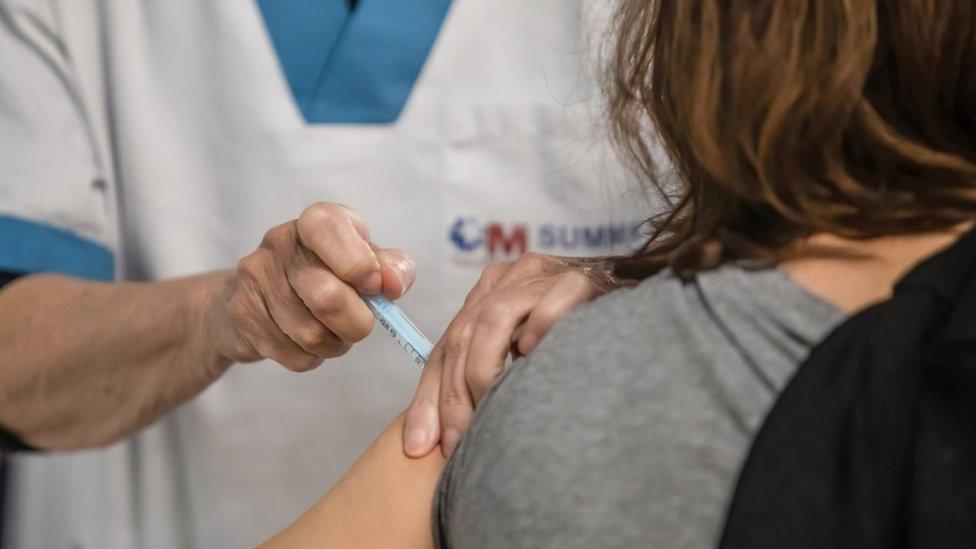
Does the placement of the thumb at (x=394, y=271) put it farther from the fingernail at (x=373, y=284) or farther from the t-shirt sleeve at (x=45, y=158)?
the t-shirt sleeve at (x=45, y=158)

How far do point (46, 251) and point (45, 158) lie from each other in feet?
0.24

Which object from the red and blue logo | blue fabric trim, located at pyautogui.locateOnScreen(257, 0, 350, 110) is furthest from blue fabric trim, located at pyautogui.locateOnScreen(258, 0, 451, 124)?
the red and blue logo

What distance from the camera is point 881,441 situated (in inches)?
17.1

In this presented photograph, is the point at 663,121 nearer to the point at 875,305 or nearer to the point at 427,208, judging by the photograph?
the point at 875,305

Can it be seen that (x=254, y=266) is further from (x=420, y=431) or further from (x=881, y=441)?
(x=881, y=441)

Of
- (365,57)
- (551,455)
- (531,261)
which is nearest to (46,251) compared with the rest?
(365,57)

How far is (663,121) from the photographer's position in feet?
2.04

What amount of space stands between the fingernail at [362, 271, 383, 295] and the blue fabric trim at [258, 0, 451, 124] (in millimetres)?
316

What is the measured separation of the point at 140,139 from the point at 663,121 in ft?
1.66

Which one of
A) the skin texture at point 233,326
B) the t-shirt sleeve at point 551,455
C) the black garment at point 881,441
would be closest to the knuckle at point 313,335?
the skin texture at point 233,326

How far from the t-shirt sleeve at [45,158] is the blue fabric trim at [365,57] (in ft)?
0.56

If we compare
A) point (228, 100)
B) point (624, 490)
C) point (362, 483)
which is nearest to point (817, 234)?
point (624, 490)

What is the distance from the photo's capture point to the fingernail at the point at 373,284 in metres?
0.67

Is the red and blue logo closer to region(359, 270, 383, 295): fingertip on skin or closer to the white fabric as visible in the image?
the white fabric
